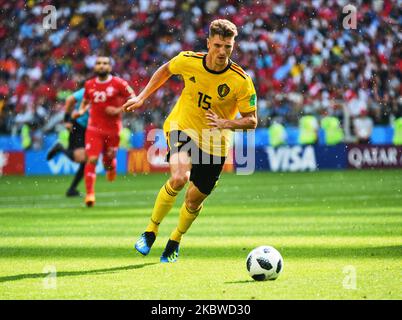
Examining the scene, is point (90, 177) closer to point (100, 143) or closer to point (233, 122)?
point (100, 143)

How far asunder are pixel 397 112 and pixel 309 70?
7.86 feet

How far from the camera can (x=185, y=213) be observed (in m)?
7.83

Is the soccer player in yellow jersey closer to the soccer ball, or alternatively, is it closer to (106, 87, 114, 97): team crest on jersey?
the soccer ball

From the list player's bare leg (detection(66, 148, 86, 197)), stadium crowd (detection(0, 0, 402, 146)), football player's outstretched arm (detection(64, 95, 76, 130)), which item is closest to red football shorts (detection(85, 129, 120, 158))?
football player's outstretched arm (detection(64, 95, 76, 130))

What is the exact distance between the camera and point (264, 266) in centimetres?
650

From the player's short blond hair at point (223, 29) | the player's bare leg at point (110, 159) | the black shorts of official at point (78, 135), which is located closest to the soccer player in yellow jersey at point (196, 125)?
the player's short blond hair at point (223, 29)

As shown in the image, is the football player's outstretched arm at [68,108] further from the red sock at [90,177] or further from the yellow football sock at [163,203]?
the yellow football sock at [163,203]

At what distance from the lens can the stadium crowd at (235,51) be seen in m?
22.8

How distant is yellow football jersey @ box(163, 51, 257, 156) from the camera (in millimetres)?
7609

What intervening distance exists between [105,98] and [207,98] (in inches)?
237

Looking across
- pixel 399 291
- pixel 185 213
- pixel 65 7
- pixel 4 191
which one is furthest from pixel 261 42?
pixel 399 291
